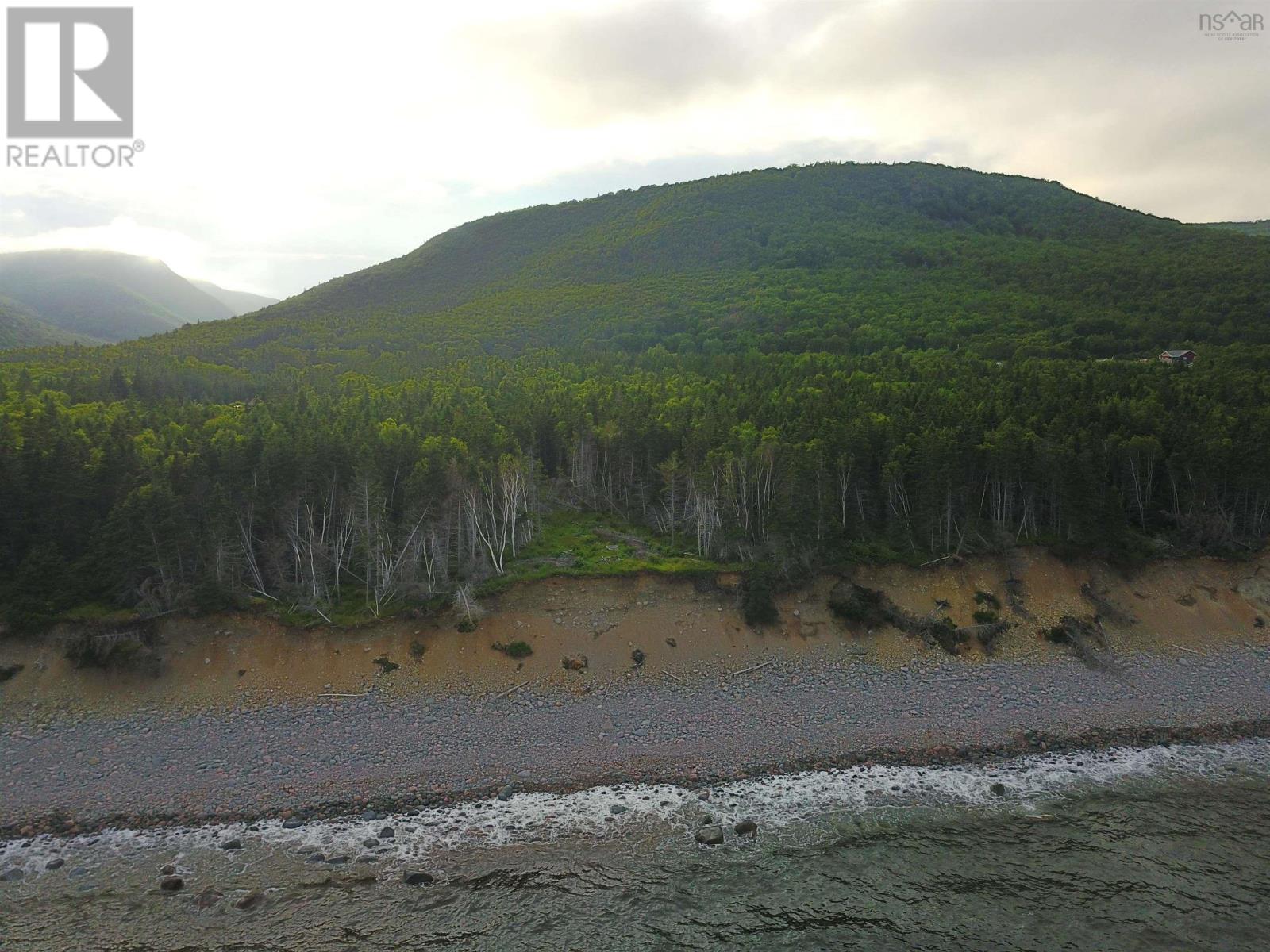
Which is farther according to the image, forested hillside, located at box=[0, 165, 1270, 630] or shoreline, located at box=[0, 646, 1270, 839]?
forested hillside, located at box=[0, 165, 1270, 630]

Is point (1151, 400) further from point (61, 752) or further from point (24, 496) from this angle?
point (24, 496)

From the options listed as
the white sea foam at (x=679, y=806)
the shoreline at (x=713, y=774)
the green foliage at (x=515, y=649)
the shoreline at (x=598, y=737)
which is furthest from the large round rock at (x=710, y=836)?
the green foliage at (x=515, y=649)

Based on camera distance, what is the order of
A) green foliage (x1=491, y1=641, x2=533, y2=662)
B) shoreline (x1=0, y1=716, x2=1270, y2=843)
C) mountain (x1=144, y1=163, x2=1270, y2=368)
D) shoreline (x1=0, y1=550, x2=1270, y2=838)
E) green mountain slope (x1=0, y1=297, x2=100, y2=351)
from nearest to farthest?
shoreline (x1=0, y1=716, x2=1270, y2=843)
shoreline (x1=0, y1=550, x2=1270, y2=838)
green foliage (x1=491, y1=641, x2=533, y2=662)
mountain (x1=144, y1=163, x2=1270, y2=368)
green mountain slope (x1=0, y1=297, x2=100, y2=351)

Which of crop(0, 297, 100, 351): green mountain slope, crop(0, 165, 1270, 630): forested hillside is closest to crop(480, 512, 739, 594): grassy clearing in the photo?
crop(0, 165, 1270, 630): forested hillside

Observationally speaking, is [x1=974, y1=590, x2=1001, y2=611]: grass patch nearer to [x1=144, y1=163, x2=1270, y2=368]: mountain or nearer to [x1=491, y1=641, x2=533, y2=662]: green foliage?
[x1=491, y1=641, x2=533, y2=662]: green foliage

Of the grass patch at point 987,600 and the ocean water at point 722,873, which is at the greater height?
the grass patch at point 987,600

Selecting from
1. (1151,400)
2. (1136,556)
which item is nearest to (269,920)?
(1136,556)

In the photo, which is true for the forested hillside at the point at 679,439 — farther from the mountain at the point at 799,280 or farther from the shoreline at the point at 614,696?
the shoreline at the point at 614,696
